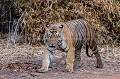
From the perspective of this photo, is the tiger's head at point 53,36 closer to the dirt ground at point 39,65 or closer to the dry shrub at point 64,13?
the dirt ground at point 39,65

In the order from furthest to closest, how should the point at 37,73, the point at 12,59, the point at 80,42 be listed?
1. the point at 12,59
2. the point at 80,42
3. the point at 37,73

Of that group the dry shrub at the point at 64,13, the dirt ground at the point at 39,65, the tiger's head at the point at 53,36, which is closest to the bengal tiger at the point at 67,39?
the tiger's head at the point at 53,36

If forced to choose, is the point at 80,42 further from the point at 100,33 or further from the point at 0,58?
the point at 100,33

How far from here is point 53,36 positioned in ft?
22.4

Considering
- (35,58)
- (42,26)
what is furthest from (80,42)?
(42,26)

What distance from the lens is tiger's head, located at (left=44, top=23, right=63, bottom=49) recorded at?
6785 millimetres

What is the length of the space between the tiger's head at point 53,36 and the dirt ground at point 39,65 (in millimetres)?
597

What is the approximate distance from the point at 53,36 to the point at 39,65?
4.18ft

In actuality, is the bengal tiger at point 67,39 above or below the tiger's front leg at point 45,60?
above

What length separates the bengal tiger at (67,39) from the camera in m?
6.86

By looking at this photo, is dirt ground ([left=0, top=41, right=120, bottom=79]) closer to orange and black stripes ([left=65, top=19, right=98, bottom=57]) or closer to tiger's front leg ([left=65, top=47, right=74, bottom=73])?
tiger's front leg ([left=65, top=47, right=74, bottom=73])

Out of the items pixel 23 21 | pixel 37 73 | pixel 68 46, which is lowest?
pixel 37 73

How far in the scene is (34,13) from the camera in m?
11.0

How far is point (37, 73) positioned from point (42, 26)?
13.2ft
